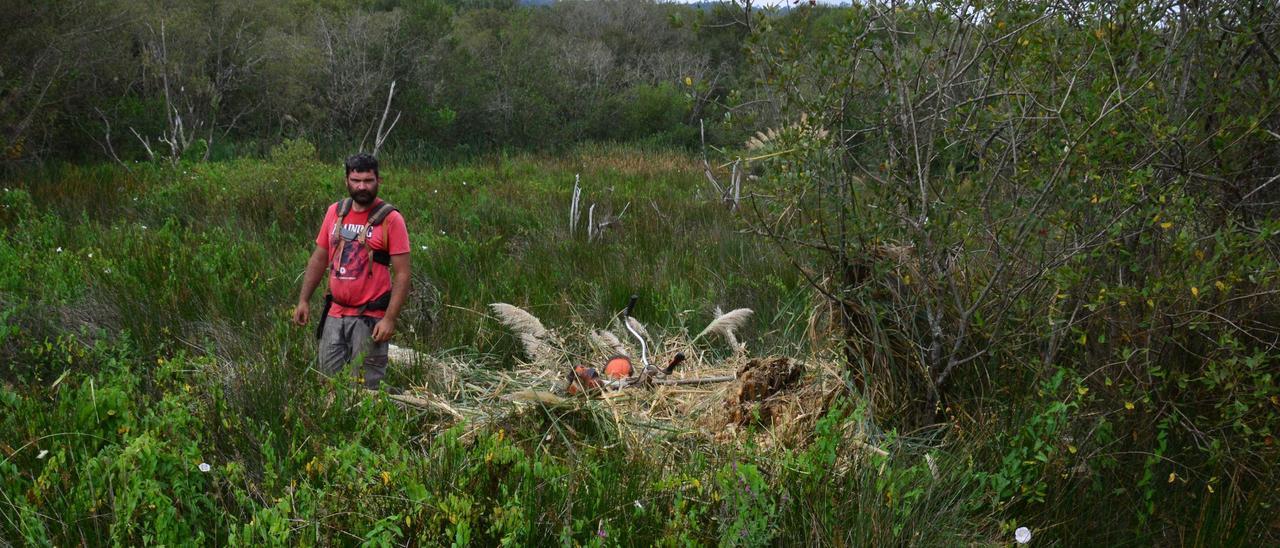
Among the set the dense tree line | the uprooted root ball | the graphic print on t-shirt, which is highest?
the graphic print on t-shirt

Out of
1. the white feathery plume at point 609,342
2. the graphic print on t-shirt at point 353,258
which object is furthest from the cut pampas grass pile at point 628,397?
the graphic print on t-shirt at point 353,258

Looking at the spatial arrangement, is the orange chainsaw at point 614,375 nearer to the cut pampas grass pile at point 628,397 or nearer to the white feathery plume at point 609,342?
the cut pampas grass pile at point 628,397

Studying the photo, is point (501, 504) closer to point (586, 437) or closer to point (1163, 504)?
point (586, 437)

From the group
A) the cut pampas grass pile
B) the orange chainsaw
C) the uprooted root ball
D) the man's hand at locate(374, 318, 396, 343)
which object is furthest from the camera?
the man's hand at locate(374, 318, 396, 343)

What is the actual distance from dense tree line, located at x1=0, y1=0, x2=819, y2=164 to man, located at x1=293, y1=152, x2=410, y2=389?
7.95m

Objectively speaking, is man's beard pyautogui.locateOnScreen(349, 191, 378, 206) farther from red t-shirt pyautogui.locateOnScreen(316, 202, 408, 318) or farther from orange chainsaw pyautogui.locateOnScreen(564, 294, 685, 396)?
orange chainsaw pyautogui.locateOnScreen(564, 294, 685, 396)

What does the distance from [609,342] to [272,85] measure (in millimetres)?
16180

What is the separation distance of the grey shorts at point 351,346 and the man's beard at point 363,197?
539 millimetres

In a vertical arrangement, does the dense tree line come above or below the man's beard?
below

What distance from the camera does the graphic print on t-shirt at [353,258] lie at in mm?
4527

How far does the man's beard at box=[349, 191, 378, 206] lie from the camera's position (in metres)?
4.52

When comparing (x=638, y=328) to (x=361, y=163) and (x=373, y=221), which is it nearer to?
(x=373, y=221)

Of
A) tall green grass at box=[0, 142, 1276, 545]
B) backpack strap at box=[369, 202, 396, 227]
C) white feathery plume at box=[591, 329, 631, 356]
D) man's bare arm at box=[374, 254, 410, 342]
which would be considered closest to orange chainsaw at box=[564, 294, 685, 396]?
white feathery plume at box=[591, 329, 631, 356]

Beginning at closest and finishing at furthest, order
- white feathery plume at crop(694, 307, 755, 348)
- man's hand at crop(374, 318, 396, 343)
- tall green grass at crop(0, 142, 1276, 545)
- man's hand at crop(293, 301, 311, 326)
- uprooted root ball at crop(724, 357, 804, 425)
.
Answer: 1. tall green grass at crop(0, 142, 1276, 545)
2. uprooted root ball at crop(724, 357, 804, 425)
3. man's hand at crop(374, 318, 396, 343)
4. man's hand at crop(293, 301, 311, 326)
5. white feathery plume at crop(694, 307, 755, 348)
